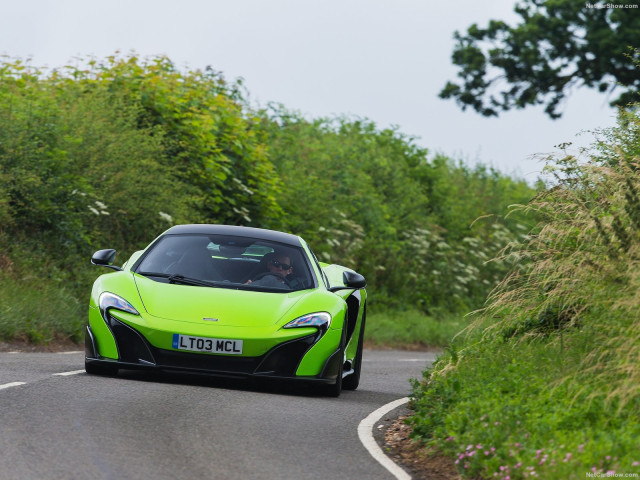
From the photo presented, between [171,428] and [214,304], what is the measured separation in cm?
243

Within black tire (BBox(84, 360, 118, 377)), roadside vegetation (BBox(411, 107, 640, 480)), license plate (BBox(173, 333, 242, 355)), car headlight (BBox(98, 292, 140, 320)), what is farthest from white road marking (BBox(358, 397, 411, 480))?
black tire (BBox(84, 360, 118, 377))

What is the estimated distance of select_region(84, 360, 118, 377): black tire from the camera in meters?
11.3

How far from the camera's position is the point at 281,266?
40.5 ft

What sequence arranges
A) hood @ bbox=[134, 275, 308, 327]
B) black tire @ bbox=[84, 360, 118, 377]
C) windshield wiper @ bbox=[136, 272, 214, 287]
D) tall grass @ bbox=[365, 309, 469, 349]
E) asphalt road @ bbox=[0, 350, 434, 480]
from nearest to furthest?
asphalt road @ bbox=[0, 350, 434, 480]
hood @ bbox=[134, 275, 308, 327]
black tire @ bbox=[84, 360, 118, 377]
windshield wiper @ bbox=[136, 272, 214, 287]
tall grass @ bbox=[365, 309, 469, 349]

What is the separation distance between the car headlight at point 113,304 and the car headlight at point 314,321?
1.46 m

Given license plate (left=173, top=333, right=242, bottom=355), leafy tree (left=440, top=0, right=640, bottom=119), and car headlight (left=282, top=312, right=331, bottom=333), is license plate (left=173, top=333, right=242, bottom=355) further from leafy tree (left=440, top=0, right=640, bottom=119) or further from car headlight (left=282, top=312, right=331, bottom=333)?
leafy tree (left=440, top=0, right=640, bottom=119)

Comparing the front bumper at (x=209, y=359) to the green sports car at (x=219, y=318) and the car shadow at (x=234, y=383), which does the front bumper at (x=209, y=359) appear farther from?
the car shadow at (x=234, y=383)

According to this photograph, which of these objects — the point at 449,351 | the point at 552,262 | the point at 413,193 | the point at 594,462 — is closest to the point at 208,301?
the point at 449,351

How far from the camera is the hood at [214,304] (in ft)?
35.7

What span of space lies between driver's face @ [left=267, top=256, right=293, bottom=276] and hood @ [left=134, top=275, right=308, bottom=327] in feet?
2.34

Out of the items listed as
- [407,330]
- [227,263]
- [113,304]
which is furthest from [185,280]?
[407,330]

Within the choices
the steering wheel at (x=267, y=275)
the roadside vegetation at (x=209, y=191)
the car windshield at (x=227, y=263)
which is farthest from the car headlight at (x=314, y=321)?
the roadside vegetation at (x=209, y=191)

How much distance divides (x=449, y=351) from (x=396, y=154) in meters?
28.4

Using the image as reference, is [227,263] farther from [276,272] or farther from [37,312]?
[37,312]
